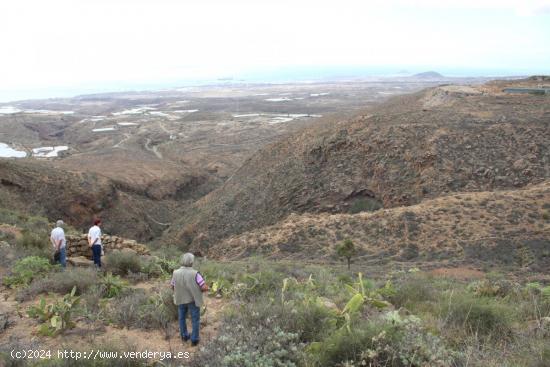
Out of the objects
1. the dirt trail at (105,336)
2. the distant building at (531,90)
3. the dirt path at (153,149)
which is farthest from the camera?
the dirt path at (153,149)

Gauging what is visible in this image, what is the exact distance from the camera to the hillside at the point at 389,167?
22375mm

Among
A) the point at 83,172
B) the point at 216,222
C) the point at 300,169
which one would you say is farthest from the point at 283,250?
the point at 83,172

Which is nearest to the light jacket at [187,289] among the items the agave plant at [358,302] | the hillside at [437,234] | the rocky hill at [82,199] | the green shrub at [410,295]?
the agave plant at [358,302]

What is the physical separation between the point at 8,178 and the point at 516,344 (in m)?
25.3

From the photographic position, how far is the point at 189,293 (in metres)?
5.58

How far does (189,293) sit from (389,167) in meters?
20.3

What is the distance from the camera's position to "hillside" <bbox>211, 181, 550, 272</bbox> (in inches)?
645

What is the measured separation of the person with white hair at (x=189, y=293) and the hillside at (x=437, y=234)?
12.7 m

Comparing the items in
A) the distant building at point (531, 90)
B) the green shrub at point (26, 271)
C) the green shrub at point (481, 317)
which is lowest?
the green shrub at point (26, 271)

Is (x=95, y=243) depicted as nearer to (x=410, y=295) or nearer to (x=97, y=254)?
(x=97, y=254)

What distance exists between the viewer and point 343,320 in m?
5.52

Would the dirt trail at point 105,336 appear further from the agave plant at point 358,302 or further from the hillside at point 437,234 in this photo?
the hillside at point 437,234

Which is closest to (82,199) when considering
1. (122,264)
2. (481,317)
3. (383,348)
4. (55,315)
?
(122,264)

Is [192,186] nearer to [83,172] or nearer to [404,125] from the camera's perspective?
[83,172]
